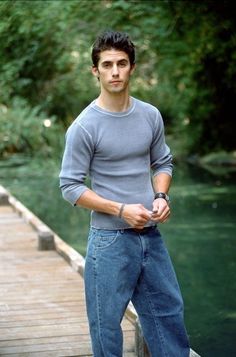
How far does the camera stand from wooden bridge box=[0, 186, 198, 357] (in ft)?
14.4

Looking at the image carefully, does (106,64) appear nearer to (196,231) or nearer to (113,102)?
(113,102)

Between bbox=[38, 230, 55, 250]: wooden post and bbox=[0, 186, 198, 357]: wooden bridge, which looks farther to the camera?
bbox=[38, 230, 55, 250]: wooden post

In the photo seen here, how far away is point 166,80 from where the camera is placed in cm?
2230

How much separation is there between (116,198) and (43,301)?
267 cm

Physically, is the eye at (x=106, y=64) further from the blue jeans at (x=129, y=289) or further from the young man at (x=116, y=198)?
the blue jeans at (x=129, y=289)

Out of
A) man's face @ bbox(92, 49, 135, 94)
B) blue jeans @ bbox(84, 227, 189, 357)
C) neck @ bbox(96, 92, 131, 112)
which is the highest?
man's face @ bbox(92, 49, 135, 94)

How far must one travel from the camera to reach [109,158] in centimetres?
294

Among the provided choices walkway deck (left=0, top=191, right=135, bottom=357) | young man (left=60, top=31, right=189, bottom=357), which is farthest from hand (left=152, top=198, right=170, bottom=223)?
walkway deck (left=0, top=191, right=135, bottom=357)

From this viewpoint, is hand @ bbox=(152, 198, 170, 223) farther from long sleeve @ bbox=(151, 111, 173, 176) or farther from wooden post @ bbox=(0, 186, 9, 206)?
wooden post @ bbox=(0, 186, 9, 206)

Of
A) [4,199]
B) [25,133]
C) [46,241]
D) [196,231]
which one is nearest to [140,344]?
[46,241]

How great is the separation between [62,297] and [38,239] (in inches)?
74.8

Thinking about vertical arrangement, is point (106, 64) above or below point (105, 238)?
above

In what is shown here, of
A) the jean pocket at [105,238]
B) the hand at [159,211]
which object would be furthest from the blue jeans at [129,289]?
the hand at [159,211]

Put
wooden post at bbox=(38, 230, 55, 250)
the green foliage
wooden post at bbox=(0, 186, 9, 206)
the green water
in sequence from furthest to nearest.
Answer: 1. the green foliage
2. wooden post at bbox=(0, 186, 9, 206)
3. wooden post at bbox=(38, 230, 55, 250)
4. the green water
